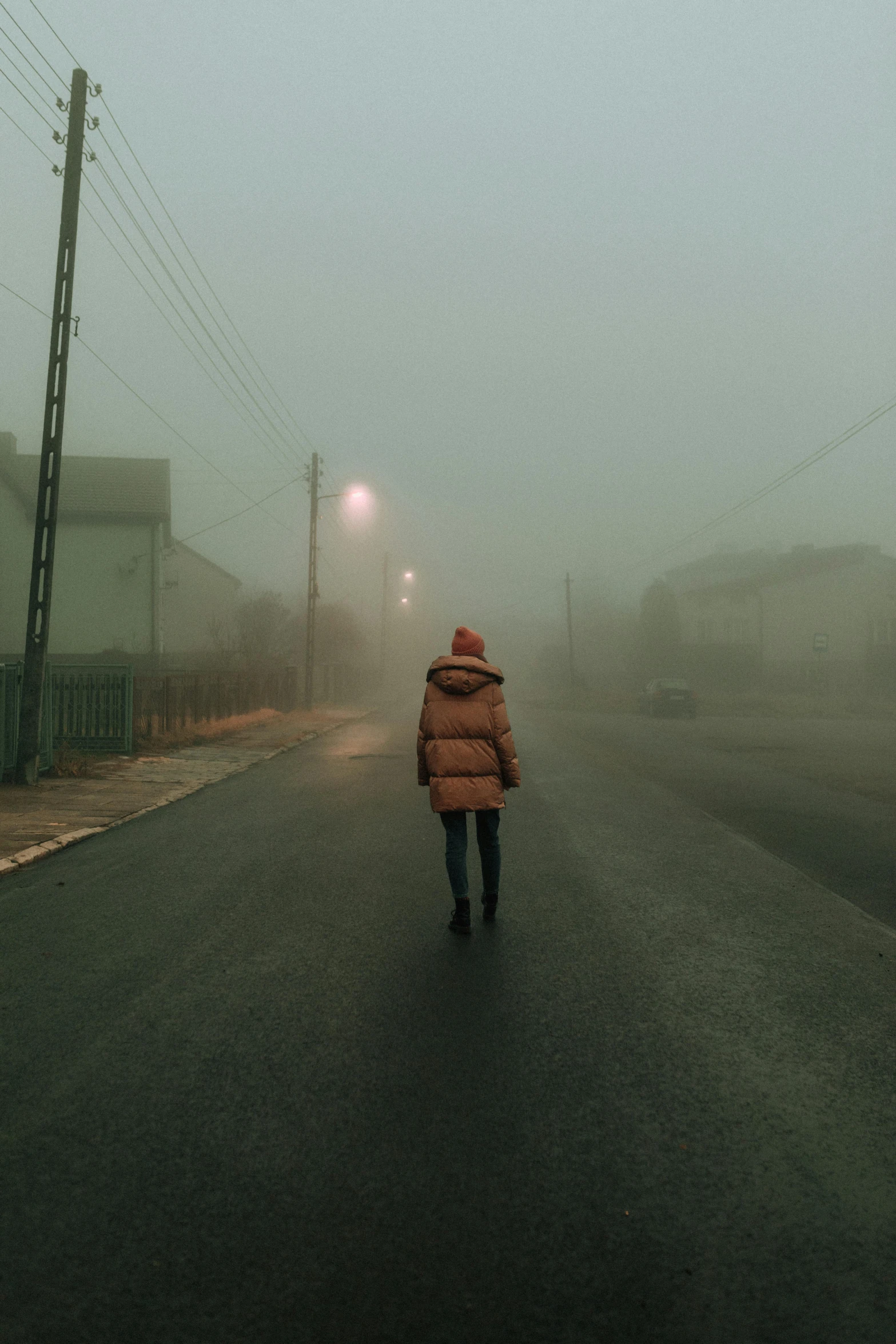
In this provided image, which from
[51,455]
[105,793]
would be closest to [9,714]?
[105,793]

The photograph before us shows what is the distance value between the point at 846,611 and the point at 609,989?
181 feet

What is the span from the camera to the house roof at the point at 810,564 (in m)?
55.7

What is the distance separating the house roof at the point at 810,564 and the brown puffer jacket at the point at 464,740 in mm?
55157

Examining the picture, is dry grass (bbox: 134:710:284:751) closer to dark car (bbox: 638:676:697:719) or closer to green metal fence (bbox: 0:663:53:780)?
green metal fence (bbox: 0:663:53:780)

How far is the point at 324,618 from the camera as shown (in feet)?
182

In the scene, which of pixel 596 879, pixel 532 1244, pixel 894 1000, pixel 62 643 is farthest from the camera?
pixel 62 643

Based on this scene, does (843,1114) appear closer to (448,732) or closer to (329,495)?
(448,732)

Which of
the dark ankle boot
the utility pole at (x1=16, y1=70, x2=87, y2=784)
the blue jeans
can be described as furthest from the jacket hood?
the utility pole at (x1=16, y1=70, x2=87, y2=784)

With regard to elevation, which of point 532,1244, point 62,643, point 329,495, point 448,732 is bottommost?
point 532,1244

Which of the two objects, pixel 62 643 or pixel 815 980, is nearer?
pixel 815 980

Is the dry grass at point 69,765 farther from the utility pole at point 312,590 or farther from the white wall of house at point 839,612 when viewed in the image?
the white wall of house at point 839,612

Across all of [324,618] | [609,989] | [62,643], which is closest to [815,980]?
[609,989]

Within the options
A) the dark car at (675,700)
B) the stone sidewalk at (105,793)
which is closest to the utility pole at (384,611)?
the dark car at (675,700)

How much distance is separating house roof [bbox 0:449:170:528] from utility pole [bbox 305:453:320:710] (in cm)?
1010
